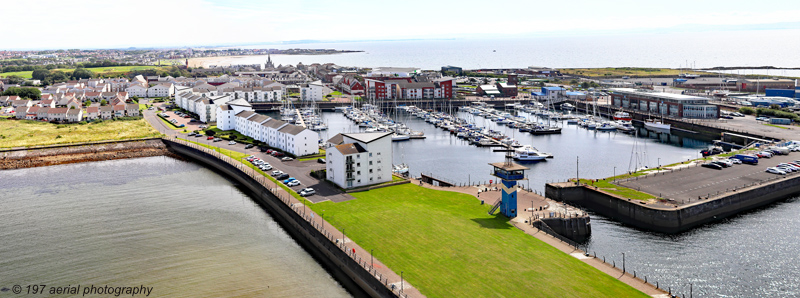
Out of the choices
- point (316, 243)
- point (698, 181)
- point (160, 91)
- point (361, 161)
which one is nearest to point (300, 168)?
point (361, 161)

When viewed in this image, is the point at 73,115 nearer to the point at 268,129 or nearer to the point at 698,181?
the point at 268,129

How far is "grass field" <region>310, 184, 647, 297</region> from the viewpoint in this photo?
86.5 ft

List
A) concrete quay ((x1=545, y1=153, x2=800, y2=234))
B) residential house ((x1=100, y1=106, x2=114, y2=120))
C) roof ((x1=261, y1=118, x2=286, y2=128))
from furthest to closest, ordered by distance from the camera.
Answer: residential house ((x1=100, y1=106, x2=114, y2=120)) < roof ((x1=261, y1=118, x2=286, y2=128)) < concrete quay ((x1=545, y1=153, x2=800, y2=234))

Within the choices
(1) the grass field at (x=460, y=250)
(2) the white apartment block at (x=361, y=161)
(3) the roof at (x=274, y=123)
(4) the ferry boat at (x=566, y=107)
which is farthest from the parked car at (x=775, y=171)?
(4) the ferry boat at (x=566, y=107)

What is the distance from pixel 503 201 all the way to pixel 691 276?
1220cm

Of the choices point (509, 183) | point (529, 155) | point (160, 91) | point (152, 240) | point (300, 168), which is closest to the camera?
point (509, 183)

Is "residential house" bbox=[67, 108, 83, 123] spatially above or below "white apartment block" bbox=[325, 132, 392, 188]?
above

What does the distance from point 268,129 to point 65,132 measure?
33947 millimetres

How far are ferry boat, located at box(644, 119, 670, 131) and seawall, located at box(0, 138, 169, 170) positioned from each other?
69750mm

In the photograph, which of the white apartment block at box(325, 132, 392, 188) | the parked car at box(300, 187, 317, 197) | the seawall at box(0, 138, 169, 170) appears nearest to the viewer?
the parked car at box(300, 187, 317, 197)

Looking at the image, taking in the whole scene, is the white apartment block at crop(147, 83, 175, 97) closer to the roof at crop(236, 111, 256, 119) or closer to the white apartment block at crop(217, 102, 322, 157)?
the white apartment block at crop(217, 102, 322, 157)

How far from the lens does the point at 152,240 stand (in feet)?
122

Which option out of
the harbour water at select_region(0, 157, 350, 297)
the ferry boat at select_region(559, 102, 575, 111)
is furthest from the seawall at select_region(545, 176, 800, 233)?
the ferry boat at select_region(559, 102, 575, 111)

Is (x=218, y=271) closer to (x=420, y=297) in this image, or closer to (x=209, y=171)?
(x=420, y=297)
